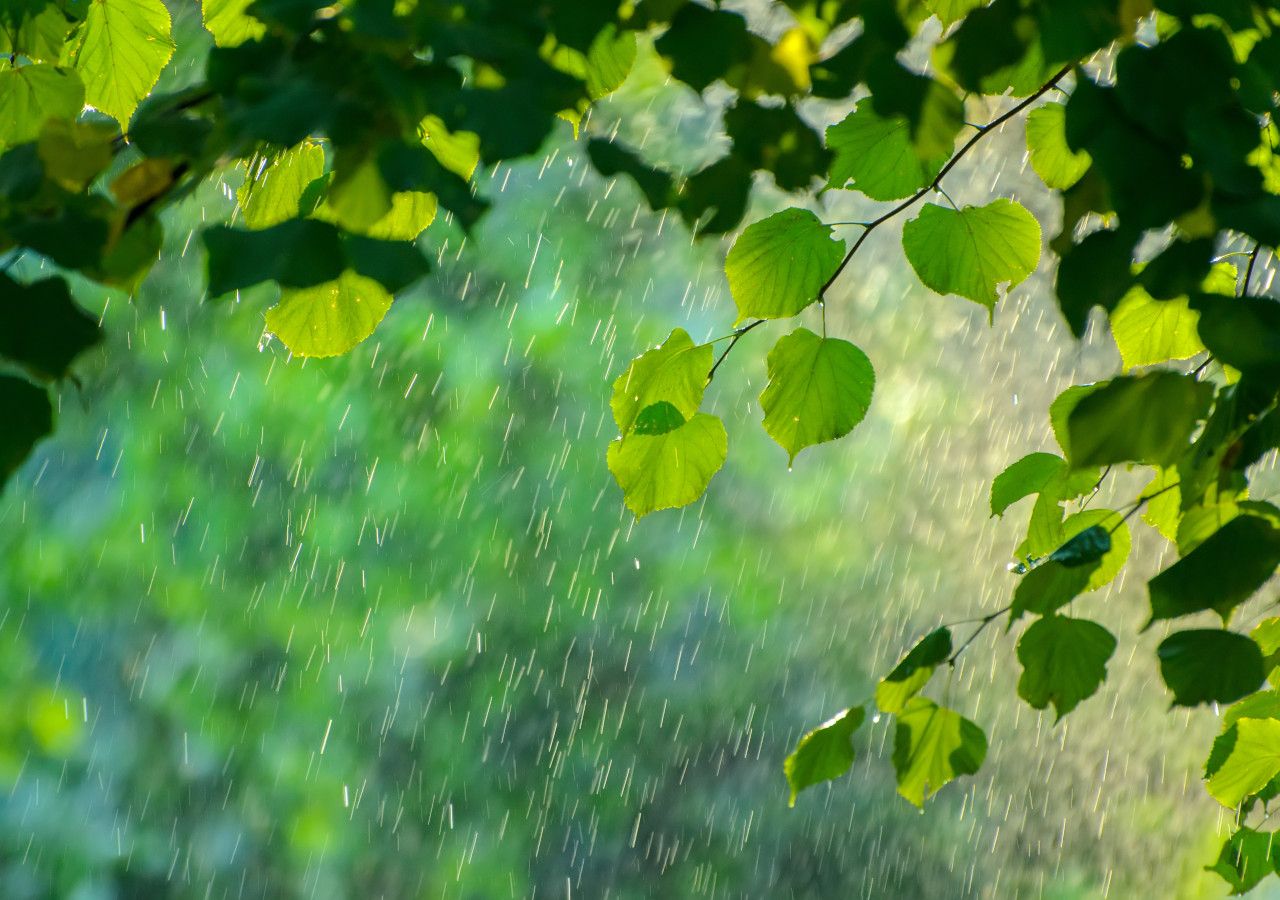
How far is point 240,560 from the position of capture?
2.65 m

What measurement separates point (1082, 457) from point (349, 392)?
2.47 meters

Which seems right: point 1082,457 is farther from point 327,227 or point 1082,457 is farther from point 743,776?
A: point 743,776

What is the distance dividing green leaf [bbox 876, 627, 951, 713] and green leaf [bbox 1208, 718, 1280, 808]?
0.40 ft

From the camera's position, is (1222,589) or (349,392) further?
(349,392)

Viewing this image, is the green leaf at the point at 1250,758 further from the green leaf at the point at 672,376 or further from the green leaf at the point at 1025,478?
the green leaf at the point at 672,376

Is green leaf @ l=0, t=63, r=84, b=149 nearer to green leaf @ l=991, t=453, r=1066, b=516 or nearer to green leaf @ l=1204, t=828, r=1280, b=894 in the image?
green leaf @ l=991, t=453, r=1066, b=516

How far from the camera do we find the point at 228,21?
1.23 ft

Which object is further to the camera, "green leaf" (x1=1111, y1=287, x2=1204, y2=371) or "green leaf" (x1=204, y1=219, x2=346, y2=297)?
"green leaf" (x1=1111, y1=287, x2=1204, y2=371)

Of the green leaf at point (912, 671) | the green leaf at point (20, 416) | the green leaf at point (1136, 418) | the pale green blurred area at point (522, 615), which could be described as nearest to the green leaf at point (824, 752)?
the green leaf at point (912, 671)

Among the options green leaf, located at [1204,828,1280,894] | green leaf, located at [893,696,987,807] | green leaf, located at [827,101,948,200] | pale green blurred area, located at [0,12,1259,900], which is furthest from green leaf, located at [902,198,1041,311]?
pale green blurred area, located at [0,12,1259,900]

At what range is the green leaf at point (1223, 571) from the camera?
0.29m

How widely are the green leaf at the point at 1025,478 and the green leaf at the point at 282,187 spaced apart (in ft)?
0.80

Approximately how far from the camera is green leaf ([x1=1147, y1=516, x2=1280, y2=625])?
292 mm

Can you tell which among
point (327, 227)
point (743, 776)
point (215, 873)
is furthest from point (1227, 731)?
point (215, 873)
